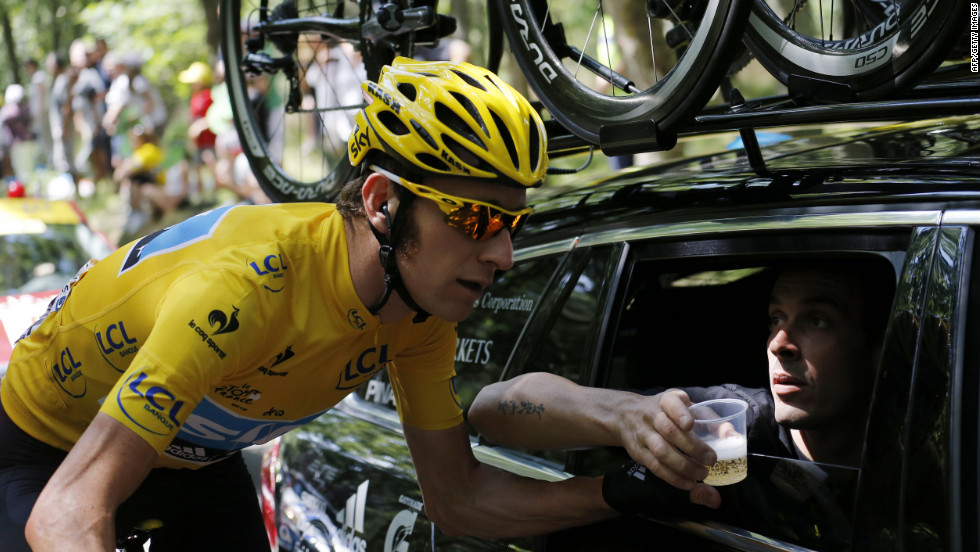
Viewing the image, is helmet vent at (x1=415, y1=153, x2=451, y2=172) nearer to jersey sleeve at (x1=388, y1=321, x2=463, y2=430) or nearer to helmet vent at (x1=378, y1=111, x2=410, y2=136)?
helmet vent at (x1=378, y1=111, x2=410, y2=136)

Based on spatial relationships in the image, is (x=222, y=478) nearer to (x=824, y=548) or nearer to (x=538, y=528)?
(x=538, y=528)

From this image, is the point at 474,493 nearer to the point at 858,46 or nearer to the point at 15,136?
the point at 858,46

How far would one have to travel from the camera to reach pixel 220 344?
6.49ft

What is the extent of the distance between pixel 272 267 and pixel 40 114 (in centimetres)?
1971

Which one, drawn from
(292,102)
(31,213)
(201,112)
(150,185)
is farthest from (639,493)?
(150,185)

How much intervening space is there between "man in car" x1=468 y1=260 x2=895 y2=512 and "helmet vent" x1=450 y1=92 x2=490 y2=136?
2.22 ft

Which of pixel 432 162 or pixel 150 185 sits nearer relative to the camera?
pixel 432 162

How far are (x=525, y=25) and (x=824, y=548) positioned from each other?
79.4 inches

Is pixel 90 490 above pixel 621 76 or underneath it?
underneath

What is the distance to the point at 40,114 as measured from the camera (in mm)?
19766

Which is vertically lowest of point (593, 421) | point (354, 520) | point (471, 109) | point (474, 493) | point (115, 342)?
point (354, 520)

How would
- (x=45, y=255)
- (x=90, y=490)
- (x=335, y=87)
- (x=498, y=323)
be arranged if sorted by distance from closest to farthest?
(x=90, y=490) → (x=498, y=323) → (x=335, y=87) → (x=45, y=255)

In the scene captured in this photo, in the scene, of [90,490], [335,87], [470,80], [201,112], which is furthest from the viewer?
[201,112]

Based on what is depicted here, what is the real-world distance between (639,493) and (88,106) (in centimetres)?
1612
